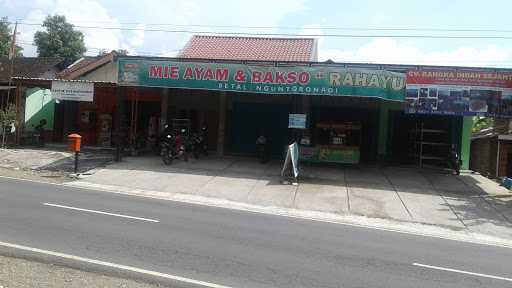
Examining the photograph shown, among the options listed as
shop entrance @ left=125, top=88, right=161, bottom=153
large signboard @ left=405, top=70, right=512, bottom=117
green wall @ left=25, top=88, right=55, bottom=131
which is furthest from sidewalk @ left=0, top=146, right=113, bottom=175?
large signboard @ left=405, top=70, right=512, bottom=117

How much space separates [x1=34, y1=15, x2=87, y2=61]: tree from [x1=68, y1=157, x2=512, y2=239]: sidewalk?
1501 inches

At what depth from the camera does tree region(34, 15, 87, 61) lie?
56750 millimetres

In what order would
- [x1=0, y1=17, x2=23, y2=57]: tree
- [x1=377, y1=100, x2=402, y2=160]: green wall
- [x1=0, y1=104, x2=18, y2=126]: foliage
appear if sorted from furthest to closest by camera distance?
[x1=0, y1=17, x2=23, y2=57]: tree → [x1=0, y1=104, x2=18, y2=126]: foliage → [x1=377, y1=100, x2=402, y2=160]: green wall

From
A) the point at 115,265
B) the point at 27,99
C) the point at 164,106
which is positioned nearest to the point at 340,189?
the point at 164,106

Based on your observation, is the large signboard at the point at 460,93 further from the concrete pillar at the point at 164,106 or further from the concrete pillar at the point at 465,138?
the concrete pillar at the point at 164,106

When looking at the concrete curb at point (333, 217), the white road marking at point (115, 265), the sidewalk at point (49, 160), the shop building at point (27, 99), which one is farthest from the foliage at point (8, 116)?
the white road marking at point (115, 265)

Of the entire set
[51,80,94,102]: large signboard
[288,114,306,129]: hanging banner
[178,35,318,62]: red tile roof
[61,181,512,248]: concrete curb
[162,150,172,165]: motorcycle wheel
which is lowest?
[61,181,512,248]: concrete curb

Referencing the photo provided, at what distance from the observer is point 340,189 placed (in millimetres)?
18234

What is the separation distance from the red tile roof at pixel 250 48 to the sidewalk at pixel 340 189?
8.92 meters

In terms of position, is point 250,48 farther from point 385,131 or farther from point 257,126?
point 385,131

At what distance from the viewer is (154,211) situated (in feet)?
A: 41.3

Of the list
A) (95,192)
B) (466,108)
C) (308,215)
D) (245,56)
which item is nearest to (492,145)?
(466,108)

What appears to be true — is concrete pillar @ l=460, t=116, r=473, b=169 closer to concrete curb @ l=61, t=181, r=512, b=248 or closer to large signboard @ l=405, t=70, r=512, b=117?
large signboard @ l=405, t=70, r=512, b=117

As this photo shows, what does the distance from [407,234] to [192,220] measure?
14.9 ft
